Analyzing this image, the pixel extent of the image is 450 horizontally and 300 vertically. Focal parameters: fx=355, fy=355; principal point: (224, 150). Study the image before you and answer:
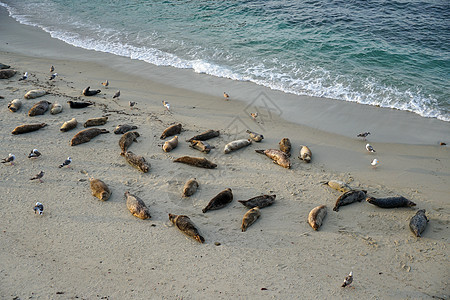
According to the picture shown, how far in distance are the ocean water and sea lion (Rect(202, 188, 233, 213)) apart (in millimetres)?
6422

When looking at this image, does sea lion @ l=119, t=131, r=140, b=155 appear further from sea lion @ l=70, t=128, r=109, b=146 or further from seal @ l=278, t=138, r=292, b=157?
seal @ l=278, t=138, r=292, b=157

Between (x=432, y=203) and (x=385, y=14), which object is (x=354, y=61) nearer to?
(x=385, y=14)

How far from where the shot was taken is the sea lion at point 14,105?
36.6 ft

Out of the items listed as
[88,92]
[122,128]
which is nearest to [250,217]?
[122,128]

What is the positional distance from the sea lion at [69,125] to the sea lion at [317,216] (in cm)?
720

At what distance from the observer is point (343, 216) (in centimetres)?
755

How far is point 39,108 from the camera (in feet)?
36.5

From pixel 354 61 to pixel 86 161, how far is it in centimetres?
1142

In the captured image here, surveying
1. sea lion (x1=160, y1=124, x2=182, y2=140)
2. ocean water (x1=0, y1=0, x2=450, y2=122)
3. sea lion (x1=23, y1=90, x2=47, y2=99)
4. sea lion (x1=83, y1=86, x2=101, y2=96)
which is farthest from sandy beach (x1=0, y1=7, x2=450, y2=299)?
ocean water (x1=0, y1=0, x2=450, y2=122)

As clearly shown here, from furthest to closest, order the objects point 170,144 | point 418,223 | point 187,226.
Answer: point 170,144, point 418,223, point 187,226

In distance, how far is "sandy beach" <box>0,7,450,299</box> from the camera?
596 centimetres

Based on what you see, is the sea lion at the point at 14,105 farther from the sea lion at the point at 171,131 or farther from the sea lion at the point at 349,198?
the sea lion at the point at 349,198

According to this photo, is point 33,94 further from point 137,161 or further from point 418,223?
point 418,223

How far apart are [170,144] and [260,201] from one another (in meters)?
3.23
